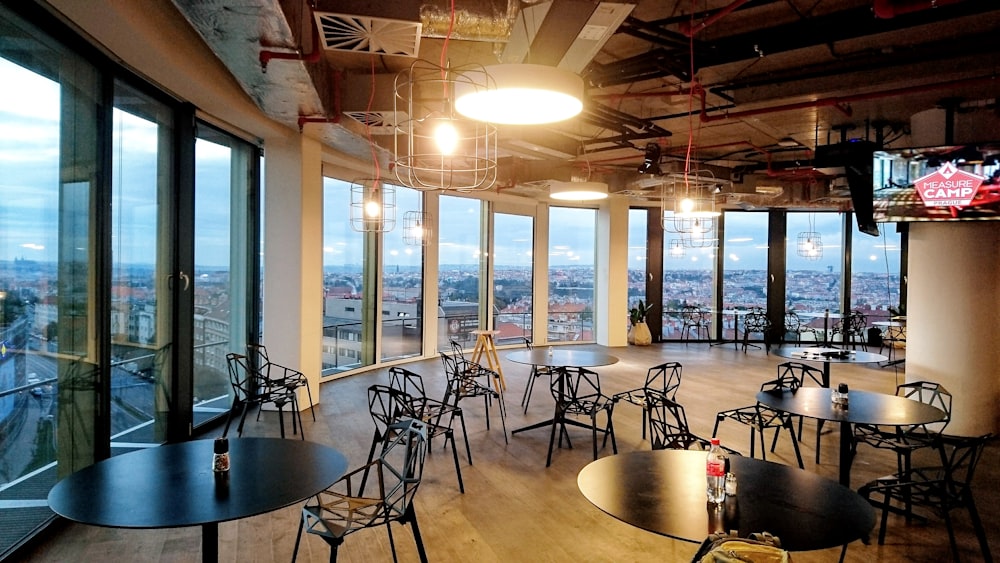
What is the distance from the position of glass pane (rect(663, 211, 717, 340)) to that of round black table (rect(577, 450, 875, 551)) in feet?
30.3

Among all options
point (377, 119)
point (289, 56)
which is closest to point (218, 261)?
point (377, 119)

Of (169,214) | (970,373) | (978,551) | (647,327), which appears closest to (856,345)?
(647,327)

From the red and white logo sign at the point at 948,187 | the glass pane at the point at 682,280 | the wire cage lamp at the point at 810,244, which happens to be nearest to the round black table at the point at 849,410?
the red and white logo sign at the point at 948,187

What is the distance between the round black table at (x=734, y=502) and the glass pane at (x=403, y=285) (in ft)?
20.1

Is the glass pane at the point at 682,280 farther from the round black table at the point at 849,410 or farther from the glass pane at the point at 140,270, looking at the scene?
the glass pane at the point at 140,270

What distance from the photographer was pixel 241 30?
2.72 meters

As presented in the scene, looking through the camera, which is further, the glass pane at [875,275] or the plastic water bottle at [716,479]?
the glass pane at [875,275]

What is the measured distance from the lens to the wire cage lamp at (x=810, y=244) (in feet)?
36.1

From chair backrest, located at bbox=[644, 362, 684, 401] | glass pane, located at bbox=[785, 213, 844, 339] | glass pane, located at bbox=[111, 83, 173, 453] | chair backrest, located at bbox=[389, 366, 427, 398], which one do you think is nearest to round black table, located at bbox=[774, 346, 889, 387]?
chair backrest, located at bbox=[644, 362, 684, 401]

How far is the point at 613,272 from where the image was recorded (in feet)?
34.0

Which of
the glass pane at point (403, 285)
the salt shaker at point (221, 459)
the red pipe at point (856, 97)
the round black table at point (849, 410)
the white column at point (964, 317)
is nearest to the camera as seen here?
the salt shaker at point (221, 459)

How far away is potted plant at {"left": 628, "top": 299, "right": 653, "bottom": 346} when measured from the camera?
10.7 m

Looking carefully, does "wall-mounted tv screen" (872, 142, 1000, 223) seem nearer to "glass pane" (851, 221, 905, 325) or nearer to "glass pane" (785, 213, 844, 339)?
"glass pane" (785, 213, 844, 339)

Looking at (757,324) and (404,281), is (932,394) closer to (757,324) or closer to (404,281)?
(757,324)
